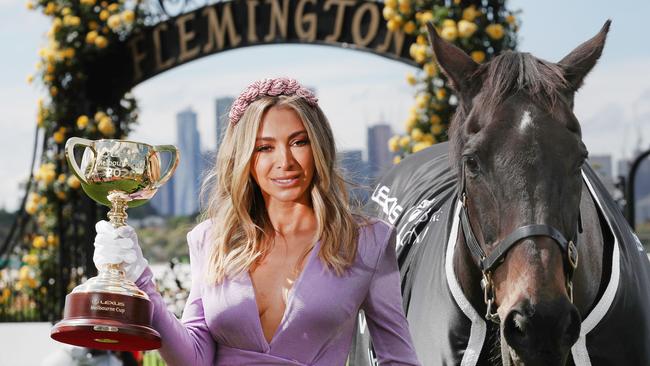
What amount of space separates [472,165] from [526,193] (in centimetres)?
22

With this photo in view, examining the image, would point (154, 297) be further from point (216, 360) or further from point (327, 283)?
point (327, 283)

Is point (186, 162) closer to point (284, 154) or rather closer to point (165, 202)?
point (165, 202)

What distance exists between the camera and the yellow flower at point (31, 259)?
8047 millimetres

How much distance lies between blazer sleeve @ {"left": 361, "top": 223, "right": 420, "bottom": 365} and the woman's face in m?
0.23

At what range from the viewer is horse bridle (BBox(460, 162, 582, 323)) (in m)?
2.54

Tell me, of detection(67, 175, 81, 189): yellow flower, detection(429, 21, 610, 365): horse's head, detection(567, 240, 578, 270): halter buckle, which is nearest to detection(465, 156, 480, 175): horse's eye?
detection(429, 21, 610, 365): horse's head

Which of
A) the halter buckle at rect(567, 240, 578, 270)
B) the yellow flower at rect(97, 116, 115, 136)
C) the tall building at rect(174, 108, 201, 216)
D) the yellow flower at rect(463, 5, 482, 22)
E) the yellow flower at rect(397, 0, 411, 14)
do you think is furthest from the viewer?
the tall building at rect(174, 108, 201, 216)

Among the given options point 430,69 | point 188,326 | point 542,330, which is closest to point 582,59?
point 542,330

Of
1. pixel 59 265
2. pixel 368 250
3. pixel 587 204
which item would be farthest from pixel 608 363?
pixel 59 265

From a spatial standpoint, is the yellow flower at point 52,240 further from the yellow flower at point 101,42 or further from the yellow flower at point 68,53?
the yellow flower at point 101,42

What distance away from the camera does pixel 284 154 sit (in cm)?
223

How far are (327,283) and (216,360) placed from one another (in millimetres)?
323

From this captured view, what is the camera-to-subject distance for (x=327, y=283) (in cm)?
217

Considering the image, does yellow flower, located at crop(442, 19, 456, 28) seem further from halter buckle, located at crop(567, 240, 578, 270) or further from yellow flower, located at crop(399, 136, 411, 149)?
halter buckle, located at crop(567, 240, 578, 270)
